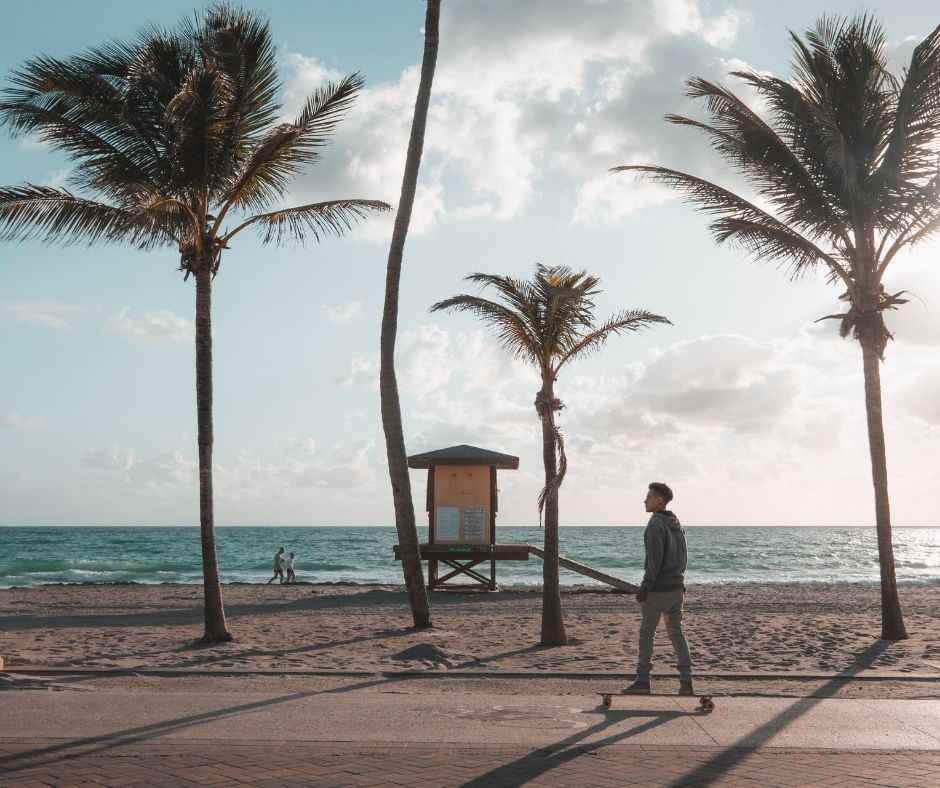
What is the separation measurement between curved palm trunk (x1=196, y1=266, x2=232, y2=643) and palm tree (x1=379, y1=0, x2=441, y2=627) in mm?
2773

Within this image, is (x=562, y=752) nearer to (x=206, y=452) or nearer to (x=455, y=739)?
(x=455, y=739)

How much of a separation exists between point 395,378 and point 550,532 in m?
3.59

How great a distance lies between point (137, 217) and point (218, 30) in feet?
9.30

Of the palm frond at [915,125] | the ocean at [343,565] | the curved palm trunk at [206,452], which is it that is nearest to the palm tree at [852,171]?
the palm frond at [915,125]

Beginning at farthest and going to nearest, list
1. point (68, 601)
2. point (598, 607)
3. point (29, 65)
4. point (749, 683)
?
1. point (68, 601)
2. point (598, 607)
3. point (29, 65)
4. point (749, 683)

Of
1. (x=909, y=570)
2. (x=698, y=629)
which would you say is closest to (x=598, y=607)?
(x=698, y=629)

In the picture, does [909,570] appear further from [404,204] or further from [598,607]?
[404,204]

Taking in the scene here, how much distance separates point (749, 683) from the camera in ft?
31.8

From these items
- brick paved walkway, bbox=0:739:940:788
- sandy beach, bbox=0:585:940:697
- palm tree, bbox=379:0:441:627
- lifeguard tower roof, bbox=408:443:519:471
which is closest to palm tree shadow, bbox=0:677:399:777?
brick paved walkway, bbox=0:739:940:788

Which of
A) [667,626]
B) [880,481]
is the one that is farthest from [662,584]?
[880,481]

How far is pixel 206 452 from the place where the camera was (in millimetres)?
13250

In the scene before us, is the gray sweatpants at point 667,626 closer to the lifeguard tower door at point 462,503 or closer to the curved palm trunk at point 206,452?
the curved palm trunk at point 206,452

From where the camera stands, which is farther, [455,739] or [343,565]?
[343,565]

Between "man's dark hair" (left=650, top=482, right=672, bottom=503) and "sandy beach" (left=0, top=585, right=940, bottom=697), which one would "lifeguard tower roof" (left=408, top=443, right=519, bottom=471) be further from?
"man's dark hair" (left=650, top=482, right=672, bottom=503)
